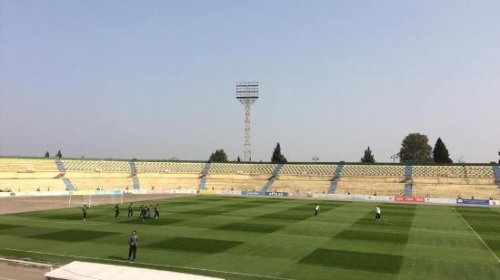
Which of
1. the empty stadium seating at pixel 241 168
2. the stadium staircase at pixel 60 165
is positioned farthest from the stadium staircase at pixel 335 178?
the stadium staircase at pixel 60 165

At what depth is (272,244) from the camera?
97.9 ft

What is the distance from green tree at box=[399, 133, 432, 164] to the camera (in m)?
162

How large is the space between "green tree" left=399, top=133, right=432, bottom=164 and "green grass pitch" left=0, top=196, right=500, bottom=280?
121798 millimetres

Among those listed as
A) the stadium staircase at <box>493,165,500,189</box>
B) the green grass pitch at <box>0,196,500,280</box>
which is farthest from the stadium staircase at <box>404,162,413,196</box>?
the green grass pitch at <box>0,196,500,280</box>

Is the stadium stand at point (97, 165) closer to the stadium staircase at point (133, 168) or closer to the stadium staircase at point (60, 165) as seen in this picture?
the stadium staircase at point (60, 165)

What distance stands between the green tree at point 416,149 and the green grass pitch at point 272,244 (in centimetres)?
12180

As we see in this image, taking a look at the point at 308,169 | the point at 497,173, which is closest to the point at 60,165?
the point at 308,169

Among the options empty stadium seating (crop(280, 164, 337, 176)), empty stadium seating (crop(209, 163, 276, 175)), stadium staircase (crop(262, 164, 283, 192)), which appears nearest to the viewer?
stadium staircase (crop(262, 164, 283, 192))

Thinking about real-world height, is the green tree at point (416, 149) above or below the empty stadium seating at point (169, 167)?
above

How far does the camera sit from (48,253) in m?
26.1

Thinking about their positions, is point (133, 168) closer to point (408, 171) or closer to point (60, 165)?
point (60, 165)

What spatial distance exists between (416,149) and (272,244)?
148099mm

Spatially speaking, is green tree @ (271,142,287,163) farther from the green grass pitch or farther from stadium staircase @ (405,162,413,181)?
the green grass pitch

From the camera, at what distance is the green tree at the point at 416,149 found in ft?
531
